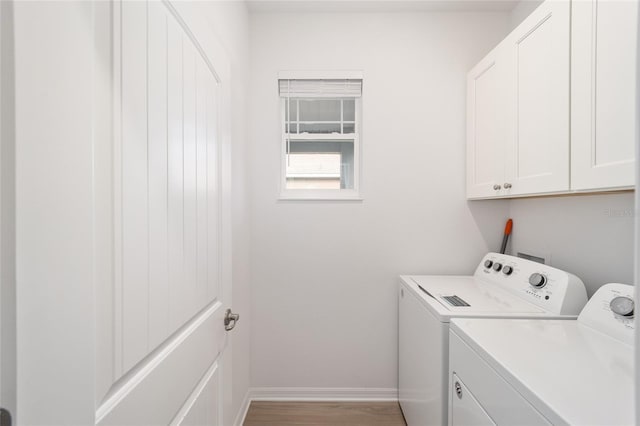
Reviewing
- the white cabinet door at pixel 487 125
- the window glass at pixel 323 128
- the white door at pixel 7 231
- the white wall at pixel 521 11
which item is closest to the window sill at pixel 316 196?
the window glass at pixel 323 128

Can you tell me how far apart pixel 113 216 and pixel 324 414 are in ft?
6.29

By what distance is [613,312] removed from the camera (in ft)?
3.48

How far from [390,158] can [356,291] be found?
98 centimetres

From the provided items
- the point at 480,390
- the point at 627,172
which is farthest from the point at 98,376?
the point at 627,172

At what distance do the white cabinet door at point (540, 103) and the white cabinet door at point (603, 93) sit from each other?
0.05 m

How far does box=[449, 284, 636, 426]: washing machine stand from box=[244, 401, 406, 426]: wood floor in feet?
2.70

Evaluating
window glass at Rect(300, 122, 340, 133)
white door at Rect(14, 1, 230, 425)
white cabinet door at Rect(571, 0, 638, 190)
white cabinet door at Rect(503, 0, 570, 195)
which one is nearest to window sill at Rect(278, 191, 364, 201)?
window glass at Rect(300, 122, 340, 133)

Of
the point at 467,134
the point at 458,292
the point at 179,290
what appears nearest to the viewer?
the point at 179,290

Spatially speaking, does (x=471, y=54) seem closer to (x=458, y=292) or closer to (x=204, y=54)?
(x=458, y=292)

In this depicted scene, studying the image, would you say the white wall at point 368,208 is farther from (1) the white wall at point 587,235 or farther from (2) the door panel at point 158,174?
(2) the door panel at point 158,174

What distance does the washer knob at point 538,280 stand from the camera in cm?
138

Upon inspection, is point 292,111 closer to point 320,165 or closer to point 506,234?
point 320,165

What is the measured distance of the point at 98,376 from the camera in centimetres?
48

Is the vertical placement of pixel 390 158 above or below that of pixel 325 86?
below
